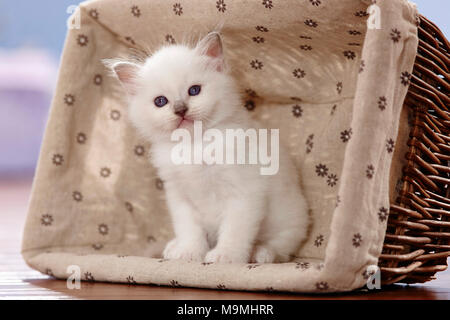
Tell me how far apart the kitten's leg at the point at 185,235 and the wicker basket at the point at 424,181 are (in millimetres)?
629

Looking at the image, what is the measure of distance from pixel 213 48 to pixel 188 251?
2.33ft

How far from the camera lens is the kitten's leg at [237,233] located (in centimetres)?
166

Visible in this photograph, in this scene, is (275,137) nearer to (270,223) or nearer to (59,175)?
(270,223)

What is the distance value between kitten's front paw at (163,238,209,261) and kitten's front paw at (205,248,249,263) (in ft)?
0.35

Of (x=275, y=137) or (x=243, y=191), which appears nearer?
(x=243, y=191)

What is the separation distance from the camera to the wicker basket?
149 cm

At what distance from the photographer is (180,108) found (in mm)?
1744

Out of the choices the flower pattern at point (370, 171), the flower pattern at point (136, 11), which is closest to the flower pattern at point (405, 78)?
the flower pattern at point (370, 171)

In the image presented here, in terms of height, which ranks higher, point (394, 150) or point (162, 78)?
point (162, 78)

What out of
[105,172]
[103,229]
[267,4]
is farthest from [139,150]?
[267,4]

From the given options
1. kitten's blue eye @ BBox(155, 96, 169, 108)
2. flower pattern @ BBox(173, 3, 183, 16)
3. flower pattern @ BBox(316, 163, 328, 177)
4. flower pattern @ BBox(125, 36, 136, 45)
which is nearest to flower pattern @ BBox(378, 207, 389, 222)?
flower pattern @ BBox(316, 163, 328, 177)
